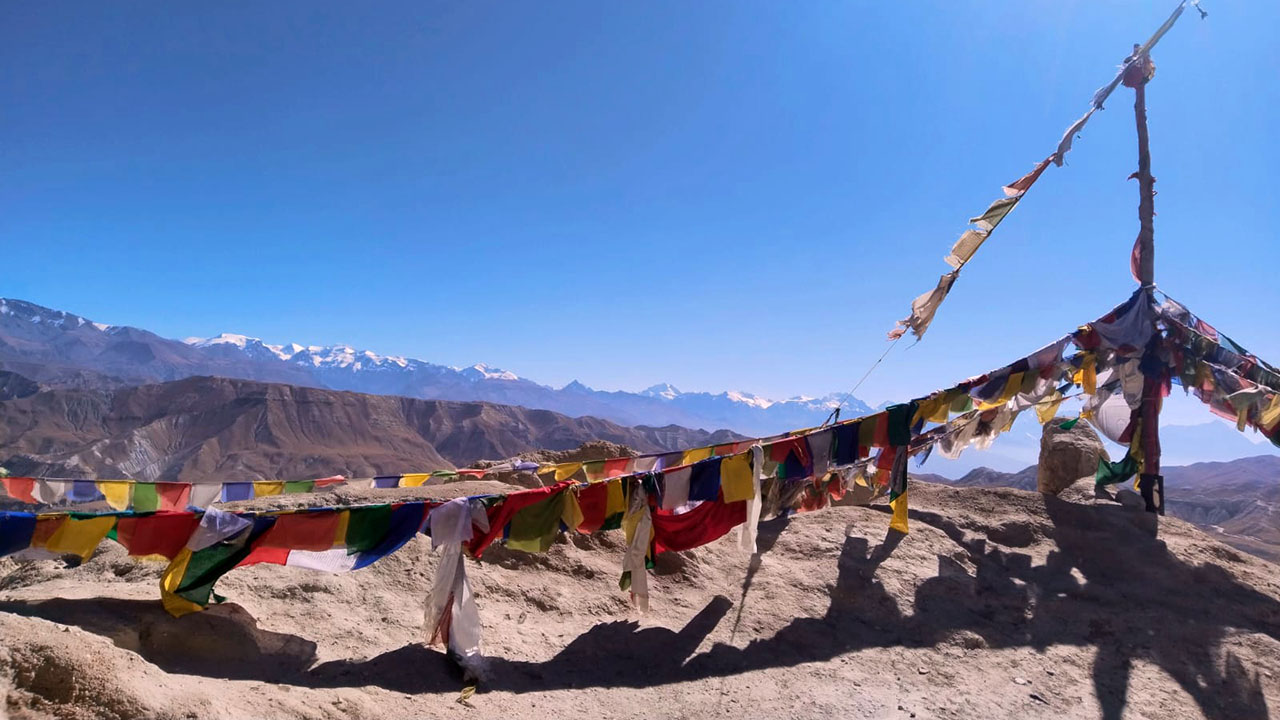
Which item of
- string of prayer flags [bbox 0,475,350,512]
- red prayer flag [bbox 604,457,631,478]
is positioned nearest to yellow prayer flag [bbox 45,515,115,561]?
string of prayer flags [bbox 0,475,350,512]

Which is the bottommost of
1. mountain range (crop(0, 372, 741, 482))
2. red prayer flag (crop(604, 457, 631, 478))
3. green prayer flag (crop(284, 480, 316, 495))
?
mountain range (crop(0, 372, 741, 482))

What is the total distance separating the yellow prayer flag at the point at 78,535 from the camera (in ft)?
18.8

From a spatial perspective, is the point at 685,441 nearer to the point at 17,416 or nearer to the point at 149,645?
the point at 17,416

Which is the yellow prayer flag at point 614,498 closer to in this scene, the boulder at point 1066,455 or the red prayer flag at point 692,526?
the red prayer flag at point 692,526

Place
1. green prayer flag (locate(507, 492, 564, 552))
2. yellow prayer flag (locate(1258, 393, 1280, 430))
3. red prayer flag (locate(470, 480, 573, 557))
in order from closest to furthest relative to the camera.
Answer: red prayer flag (locate(470, 480, 573, 557)), green prayer flag (locate(507, 492, 564, 552)), yellow prayer flag (locate(1258, 393, 1280, 430))

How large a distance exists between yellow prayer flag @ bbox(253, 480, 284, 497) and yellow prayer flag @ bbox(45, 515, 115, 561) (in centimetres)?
475

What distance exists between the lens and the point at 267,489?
1071 centimetres

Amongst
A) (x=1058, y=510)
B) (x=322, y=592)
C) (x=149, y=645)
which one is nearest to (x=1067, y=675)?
(x=1058, y=510)

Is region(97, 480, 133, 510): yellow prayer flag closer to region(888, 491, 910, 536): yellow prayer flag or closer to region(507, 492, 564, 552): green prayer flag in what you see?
region(507, 492, 564, 552): green prayer flag

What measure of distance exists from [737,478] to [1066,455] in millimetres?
8493

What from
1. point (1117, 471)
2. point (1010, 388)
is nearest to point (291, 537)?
point (1010, 388)

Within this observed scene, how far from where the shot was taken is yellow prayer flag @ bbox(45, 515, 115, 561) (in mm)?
5723

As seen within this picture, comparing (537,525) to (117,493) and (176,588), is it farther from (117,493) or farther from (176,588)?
(117,493)

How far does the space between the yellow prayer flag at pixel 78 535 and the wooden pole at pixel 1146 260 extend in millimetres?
13269
